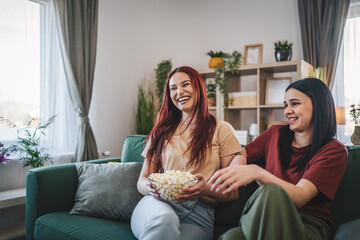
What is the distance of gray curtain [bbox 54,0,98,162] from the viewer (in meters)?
2.90

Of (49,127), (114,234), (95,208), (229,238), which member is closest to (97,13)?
(49,127)

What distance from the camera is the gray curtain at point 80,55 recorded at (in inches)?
114

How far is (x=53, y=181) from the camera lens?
188cm

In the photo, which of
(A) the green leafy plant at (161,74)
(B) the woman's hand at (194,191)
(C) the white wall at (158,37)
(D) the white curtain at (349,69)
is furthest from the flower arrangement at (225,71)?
(B) the woman's hand at (194,191)

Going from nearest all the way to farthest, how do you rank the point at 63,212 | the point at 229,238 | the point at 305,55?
1. the point at 229,238
2. the point at 63,212
3. the point at 305,55

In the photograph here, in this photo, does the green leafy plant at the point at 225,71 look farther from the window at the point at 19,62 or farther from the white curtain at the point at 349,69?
the window at the point at 19,62

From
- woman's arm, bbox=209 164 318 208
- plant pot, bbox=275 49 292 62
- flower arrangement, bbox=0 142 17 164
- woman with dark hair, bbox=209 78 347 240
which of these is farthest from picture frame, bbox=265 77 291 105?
flower arrangement, bbox=0 142 17 164

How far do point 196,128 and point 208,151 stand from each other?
0.48 ft

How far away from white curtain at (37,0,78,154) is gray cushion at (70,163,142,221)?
3.70ft

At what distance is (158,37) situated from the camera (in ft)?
13.9

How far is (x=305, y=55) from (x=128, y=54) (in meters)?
2.11

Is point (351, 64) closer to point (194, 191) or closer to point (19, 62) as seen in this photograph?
point (194, 191)

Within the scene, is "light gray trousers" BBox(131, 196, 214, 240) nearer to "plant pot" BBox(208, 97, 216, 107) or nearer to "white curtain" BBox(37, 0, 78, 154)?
"white curtain" BBox(37, 0, 78, 154)

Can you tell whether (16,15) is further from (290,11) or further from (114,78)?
(290,11)
